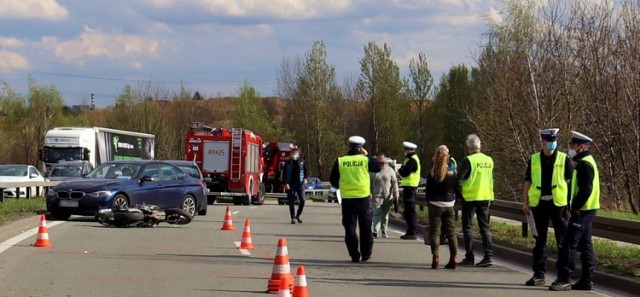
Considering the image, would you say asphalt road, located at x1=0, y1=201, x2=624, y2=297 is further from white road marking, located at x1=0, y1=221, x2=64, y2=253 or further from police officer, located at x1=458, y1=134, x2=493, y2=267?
police officer, located at x1=458, y1=134, x2=493, y2=267

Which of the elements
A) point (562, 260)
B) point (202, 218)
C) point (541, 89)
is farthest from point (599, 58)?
point (562, 260)

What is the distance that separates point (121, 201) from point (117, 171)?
127cm

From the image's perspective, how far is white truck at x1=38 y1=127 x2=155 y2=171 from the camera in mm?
40719

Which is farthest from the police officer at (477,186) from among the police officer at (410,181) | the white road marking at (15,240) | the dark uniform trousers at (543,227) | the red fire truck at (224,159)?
the red fire truck at (224,159)

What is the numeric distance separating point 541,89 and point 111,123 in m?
55.8

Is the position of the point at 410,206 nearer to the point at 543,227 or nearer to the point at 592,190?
the point at 543,227

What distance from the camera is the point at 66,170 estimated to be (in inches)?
1420

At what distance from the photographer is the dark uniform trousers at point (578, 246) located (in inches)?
416

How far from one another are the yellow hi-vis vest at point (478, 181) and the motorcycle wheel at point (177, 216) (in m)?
8.62

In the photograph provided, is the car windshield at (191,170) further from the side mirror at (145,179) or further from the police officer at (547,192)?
the police officer at (547,192)

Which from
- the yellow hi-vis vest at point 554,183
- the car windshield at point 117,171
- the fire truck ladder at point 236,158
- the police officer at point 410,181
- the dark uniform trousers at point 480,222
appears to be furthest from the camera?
the fire truck ladder at point 236,158

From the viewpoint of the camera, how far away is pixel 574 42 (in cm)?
2775

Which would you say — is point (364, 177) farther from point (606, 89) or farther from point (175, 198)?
point (606, 89)

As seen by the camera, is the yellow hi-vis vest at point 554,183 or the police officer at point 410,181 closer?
the yellow hi-vis vest at point 554,183
